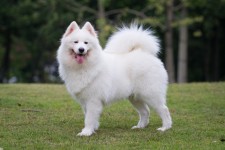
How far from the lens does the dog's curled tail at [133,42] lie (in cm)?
884

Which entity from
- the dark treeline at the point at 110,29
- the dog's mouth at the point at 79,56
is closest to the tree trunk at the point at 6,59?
the dark treeline at the point at 110,29

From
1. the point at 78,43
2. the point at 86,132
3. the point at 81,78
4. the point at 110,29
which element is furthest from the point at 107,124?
the point at 110,29

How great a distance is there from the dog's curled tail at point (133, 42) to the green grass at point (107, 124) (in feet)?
4.26

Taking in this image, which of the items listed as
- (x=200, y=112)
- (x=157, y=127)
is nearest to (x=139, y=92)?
(x=157, y=127)

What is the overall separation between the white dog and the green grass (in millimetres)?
421

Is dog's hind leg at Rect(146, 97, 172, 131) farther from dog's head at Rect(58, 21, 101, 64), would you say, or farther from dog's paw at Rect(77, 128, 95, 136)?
dog's head at Rect(58, 21, 101, 64)

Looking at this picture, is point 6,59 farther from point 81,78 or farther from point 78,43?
point 78,43

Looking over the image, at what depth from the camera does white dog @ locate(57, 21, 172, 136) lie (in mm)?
8172

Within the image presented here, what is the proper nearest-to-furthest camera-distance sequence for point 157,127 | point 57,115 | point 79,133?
1. point 79,133
2. point 157,127
3. point 57,115

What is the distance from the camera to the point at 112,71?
8.41 m

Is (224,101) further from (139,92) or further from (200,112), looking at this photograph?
(139,92)

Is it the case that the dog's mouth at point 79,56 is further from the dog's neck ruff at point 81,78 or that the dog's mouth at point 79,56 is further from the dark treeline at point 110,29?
the dark treeline at point 110,29

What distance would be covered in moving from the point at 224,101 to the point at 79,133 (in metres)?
4.90

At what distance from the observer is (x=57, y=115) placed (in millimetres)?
9977
